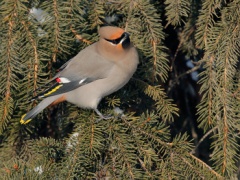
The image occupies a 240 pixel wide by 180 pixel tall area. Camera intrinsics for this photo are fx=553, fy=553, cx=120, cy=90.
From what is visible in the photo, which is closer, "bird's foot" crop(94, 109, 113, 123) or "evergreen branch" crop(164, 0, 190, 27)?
"bird's foot" crop(94, 109, 113, 123)

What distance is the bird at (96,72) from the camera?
3547 millimetres

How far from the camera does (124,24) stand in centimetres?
374

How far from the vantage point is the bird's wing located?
3.51m

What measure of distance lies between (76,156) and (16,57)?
0.76 m

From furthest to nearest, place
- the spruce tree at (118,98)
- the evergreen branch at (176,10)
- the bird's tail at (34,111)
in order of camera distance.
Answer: the evergreen branch at (176,10)
the bird's tail at (34,111)
the spruce tree at (118,98)

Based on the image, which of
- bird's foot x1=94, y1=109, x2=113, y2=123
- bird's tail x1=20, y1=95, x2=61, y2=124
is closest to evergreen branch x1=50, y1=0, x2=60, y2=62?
bird's tail x1=20, y1=95, x2=61, y2=124

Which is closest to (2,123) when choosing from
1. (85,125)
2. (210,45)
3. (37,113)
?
(37,113)

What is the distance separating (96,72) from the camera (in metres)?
3.75

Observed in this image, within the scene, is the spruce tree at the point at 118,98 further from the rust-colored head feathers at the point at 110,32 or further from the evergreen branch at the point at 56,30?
the rust-colored head feathers at the point at 110,32

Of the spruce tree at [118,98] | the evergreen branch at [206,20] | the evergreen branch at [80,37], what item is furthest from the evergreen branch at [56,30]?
the evergreen branch at [206,20]

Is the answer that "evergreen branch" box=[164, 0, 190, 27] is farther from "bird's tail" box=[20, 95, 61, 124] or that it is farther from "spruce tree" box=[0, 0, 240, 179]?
"bird's tail" box=[20, 95, 61, 124]

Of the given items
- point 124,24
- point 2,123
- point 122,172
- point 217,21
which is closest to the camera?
point 122,172

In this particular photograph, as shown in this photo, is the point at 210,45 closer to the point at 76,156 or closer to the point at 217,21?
the point at 217,21

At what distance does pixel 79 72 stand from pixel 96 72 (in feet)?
0.38
